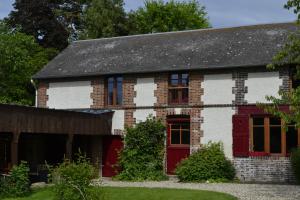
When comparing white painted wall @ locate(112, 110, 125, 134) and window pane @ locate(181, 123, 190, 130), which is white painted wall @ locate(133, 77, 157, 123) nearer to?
white painted wall @ locate(112, 110, 125, 134)

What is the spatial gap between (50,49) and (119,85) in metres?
14.7

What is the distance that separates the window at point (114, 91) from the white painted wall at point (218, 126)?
385 cm

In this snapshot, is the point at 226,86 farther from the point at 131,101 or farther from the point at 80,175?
the point at 80,175

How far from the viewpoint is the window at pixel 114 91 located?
23.6 metres

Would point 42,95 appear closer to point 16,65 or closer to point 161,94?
point 161,94

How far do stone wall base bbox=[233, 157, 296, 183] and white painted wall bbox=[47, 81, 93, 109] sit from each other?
23.2ft

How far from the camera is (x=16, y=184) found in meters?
16.7

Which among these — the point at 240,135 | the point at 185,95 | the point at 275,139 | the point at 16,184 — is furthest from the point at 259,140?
the point at 16,184

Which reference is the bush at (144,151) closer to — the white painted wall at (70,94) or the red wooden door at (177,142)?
the red wooden door at (177,142)

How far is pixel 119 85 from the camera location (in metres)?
23.6

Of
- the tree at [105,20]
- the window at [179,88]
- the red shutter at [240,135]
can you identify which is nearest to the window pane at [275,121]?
the red shutter at [240,135]

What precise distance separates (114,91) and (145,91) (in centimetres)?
153

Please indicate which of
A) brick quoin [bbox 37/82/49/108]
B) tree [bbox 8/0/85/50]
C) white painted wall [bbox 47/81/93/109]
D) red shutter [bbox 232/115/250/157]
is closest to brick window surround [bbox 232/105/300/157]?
red shutter [bbox 232/115/250/157]

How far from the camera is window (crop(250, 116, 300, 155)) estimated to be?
66.9ft
